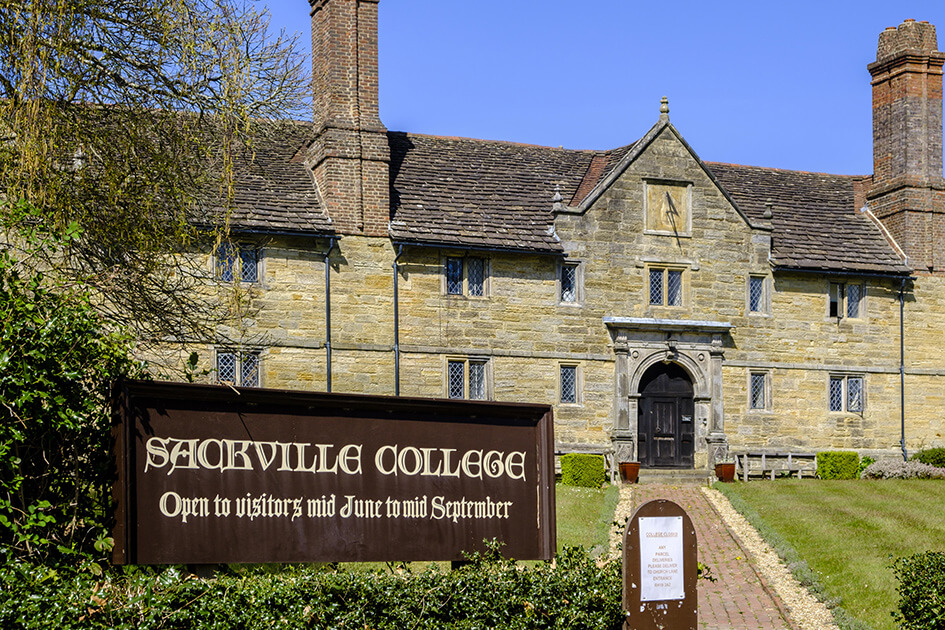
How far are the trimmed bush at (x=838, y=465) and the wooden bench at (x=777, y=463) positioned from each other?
54 cm

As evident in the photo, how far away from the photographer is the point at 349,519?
966 cm

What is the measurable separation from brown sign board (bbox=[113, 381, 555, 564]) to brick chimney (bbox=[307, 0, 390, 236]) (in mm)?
18364

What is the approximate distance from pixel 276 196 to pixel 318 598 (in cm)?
2002

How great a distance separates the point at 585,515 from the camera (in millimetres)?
22609

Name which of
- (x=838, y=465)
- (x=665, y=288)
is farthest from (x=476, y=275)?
(x=838, y=465)

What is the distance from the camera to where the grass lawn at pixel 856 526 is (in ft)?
53.1

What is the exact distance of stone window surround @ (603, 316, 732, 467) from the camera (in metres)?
29.9

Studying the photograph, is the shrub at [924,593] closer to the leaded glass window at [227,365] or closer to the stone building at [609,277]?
the stone building at [609,277]

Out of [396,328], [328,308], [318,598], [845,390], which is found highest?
[328,308]

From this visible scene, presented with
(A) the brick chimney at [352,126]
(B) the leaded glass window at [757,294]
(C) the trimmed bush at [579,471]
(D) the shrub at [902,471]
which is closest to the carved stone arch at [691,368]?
(B) the leaded glass window at [757,294]

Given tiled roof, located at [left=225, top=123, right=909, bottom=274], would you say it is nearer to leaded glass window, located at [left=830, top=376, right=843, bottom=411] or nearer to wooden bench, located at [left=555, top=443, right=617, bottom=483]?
leaded glass window, located at [left=830, top=376, right=843, bottom=411]

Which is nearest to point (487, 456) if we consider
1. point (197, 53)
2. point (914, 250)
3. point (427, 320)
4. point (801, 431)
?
point (197, 53)

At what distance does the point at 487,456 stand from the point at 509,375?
18.9m

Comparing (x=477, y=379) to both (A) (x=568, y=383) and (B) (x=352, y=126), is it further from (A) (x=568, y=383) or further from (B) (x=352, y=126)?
(B) (x=352, y=126)
